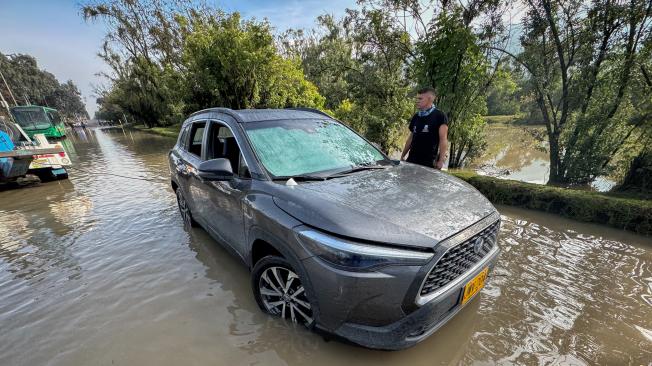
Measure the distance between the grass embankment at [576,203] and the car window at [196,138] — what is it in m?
5.30

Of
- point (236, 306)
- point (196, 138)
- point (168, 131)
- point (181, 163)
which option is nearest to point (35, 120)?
point (168, 131)

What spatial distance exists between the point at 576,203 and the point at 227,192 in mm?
5443

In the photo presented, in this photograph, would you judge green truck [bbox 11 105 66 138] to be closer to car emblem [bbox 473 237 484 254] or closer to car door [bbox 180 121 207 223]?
car door [bbox 180 121 207 223]

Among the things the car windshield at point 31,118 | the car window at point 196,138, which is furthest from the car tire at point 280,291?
the car windshield at point 31,118

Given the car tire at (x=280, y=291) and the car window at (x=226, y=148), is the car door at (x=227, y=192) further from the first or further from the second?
the car tire at (x=280, y=291)

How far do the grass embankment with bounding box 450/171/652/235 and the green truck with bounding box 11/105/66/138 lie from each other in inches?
1025

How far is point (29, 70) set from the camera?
7100cm

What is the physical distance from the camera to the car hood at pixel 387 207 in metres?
1.80

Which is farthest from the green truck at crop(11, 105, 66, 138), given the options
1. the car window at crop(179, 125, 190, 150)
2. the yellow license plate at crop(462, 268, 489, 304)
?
the yellow license plate at crop(462, 268, 489, 304)

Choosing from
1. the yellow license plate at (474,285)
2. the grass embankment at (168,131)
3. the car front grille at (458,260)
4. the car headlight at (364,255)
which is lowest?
the grass embankment at (168,131)

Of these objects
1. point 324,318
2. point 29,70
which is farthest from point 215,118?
point 29,70

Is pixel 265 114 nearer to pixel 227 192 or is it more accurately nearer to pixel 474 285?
pixel 227 192

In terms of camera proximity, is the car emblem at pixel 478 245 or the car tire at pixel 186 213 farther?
the car tire at pixel 186 213

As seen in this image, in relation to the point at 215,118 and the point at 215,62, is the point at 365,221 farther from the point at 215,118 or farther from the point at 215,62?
the point at 215,62
